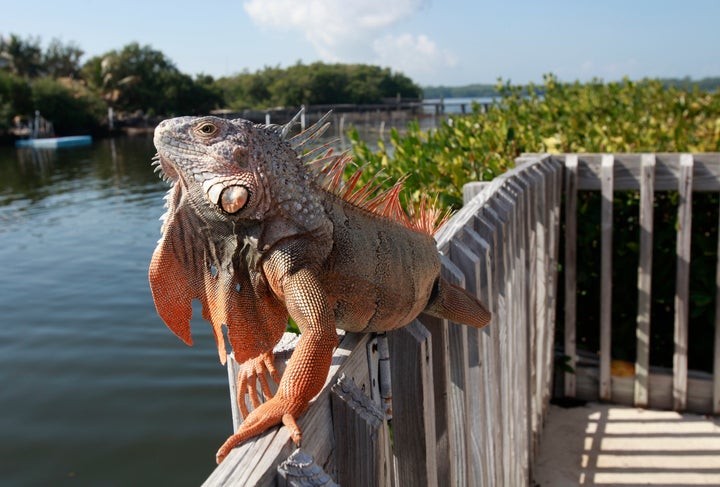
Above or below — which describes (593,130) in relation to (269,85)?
below

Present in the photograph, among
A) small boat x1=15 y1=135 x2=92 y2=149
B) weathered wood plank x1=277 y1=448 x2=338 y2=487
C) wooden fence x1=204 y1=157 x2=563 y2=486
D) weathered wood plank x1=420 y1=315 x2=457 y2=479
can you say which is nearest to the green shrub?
wooden fence x1=204 y1=157 x2=563 y2=486

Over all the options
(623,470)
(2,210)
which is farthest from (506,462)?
(2,210)

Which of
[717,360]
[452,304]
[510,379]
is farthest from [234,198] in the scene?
[717,360]

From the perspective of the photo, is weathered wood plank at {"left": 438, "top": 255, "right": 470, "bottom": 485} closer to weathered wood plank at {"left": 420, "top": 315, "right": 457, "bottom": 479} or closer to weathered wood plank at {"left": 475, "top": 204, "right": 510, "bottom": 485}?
weathered wood plank at {"left": 420, "top": 315, "right": 457, "bottom": 479}

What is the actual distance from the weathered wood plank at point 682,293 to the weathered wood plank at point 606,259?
0.43 metres

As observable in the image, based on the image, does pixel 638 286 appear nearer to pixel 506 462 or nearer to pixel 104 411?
pixel 506 462

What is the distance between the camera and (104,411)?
282 inches

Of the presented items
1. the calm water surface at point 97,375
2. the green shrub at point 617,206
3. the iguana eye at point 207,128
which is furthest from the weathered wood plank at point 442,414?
the calm water surface at point 97,375

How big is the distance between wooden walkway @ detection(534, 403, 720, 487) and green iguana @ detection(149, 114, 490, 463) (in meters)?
2.65

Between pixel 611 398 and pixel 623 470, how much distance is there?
93 cm

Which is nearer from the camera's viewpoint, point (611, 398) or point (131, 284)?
point (611, 398)

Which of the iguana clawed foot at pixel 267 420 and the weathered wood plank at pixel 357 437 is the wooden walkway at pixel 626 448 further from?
the iguana clawed foot at pixel 267 420

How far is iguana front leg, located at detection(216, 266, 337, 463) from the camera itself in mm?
1217

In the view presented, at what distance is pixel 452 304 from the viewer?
6.26 ft
